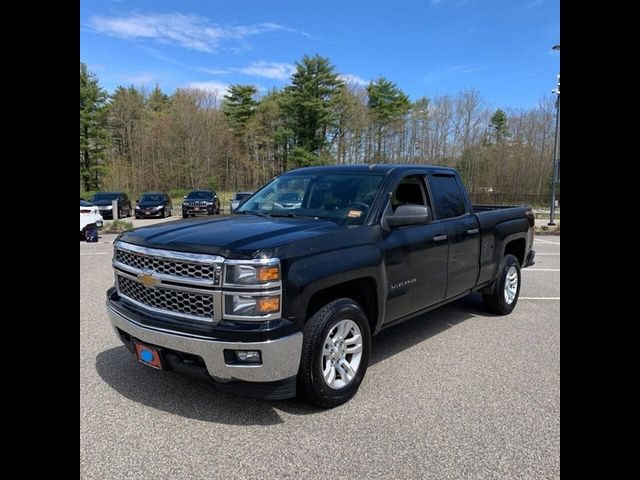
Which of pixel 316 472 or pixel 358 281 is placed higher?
pixel 358 281

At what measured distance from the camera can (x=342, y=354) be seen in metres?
3.58

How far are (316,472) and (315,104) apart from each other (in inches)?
1747

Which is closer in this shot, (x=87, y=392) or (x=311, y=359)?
(x=311, y=359)

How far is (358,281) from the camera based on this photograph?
3748mm

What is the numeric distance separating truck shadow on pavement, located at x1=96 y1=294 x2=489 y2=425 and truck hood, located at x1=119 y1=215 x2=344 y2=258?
3.23ft

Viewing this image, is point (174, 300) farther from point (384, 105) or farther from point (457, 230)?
point (384, 105)

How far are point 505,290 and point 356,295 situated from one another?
10.4 ft

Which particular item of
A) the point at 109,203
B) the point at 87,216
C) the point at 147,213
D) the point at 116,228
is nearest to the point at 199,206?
the point at 147,213

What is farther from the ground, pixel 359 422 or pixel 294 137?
pixel 294 137

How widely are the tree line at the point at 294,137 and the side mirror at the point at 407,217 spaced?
3867cm

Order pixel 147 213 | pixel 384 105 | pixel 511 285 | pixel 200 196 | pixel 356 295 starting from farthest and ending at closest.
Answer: pixel 384 105 < pixel 200 196 < pixel 147 213 < pixel 511 285 < pixel 356 295
